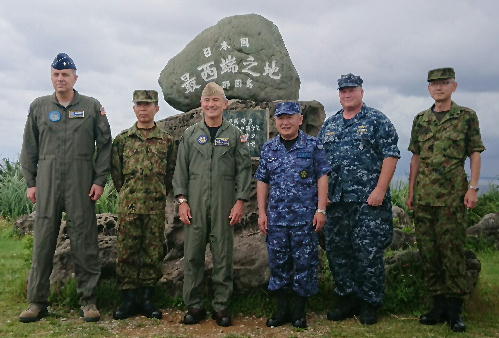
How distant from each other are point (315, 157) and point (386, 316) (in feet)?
6.22

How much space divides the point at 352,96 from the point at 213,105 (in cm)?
125

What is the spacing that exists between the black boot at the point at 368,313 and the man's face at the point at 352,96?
1834 mm

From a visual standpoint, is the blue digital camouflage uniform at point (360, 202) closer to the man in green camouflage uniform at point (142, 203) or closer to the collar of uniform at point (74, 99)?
the man in green camouflage uniform at point (142, 203)

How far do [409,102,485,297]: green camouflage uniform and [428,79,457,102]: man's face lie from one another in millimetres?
124

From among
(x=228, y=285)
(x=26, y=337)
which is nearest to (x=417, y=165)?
(x=228, y=285)

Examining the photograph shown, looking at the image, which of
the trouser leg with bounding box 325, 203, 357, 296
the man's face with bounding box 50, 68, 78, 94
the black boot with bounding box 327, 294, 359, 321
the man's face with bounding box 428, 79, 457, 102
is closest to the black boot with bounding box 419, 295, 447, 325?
the black boot with bounding box 327, 294, 359, 321

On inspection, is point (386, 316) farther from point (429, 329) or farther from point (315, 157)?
point (315, 157)

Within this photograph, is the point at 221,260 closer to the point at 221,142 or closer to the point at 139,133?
the point at 221,142

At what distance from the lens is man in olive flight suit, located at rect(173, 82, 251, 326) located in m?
4.64

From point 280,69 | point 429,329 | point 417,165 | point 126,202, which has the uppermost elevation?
point 280,69

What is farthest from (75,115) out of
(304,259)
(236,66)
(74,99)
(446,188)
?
(446,188)

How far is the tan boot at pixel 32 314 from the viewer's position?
5.06 metres

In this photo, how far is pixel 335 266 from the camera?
4867 mm

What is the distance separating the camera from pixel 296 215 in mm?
4473
